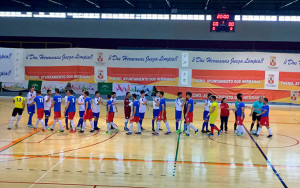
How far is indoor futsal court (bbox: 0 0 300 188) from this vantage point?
10133 millimetres

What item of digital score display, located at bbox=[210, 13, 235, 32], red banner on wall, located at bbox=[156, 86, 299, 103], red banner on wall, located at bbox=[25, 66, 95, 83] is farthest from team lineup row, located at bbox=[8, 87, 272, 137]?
digital score display, located at bbox=[210, 13, 235, 32]

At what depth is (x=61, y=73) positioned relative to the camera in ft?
80.4

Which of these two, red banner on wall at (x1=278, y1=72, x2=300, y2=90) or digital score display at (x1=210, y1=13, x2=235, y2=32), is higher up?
digital score display at (x1=210, y1=13, x2=235, y2=32)

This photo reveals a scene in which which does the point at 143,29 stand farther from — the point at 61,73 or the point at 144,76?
the point at 61,73

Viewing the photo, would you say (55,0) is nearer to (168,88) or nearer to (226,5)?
(168,88)

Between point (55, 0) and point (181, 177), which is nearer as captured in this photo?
point (181, 177)

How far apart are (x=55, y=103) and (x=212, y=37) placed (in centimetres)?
1914

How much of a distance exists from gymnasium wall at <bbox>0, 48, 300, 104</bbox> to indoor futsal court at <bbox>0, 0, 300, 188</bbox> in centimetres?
8

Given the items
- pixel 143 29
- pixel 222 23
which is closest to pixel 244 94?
pixel 222 23

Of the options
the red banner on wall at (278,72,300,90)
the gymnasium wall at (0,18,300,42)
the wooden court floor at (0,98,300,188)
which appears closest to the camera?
the wooden court floor at (0,98,300,188)

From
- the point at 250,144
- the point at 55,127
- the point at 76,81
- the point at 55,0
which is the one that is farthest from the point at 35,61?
the point at 250,144

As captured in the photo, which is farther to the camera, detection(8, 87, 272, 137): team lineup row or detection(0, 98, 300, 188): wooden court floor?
detection(8, 87, 272, 137): team lineup row

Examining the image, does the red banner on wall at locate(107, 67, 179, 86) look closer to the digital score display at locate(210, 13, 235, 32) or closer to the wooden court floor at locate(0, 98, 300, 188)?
the digital score display at locate(210, 13, 235, 32)

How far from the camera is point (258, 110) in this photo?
15.0 metres
